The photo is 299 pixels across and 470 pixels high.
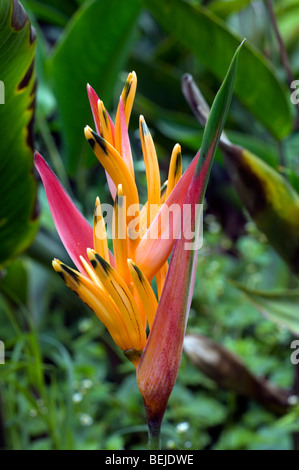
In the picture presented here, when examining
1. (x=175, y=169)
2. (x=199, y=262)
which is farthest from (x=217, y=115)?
(x=199, y=262)

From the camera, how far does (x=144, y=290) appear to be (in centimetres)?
28

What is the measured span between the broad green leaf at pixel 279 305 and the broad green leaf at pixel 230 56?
0.75ft

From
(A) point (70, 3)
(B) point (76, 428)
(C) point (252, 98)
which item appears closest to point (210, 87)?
(A) point (70, 3)

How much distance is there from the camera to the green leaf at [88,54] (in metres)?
0.59

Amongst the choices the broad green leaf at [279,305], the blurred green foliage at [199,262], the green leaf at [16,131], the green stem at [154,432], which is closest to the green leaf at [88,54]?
the blurred green foliage at [199,262]

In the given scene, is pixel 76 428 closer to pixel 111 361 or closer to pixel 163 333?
pixel 111 361

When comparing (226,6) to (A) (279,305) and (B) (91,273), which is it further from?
(B) (91,273)

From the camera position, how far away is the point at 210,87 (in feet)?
3.54

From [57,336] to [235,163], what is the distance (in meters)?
0.77

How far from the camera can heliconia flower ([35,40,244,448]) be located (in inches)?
10.7

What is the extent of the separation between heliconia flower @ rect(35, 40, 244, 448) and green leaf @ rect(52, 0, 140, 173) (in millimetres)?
282

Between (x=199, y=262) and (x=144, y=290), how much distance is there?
552mm

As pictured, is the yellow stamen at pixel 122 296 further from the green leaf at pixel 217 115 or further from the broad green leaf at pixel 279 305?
the broad green leaf at pixel 279 305

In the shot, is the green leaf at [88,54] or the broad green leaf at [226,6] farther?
the broad green leaf at [226,6]
